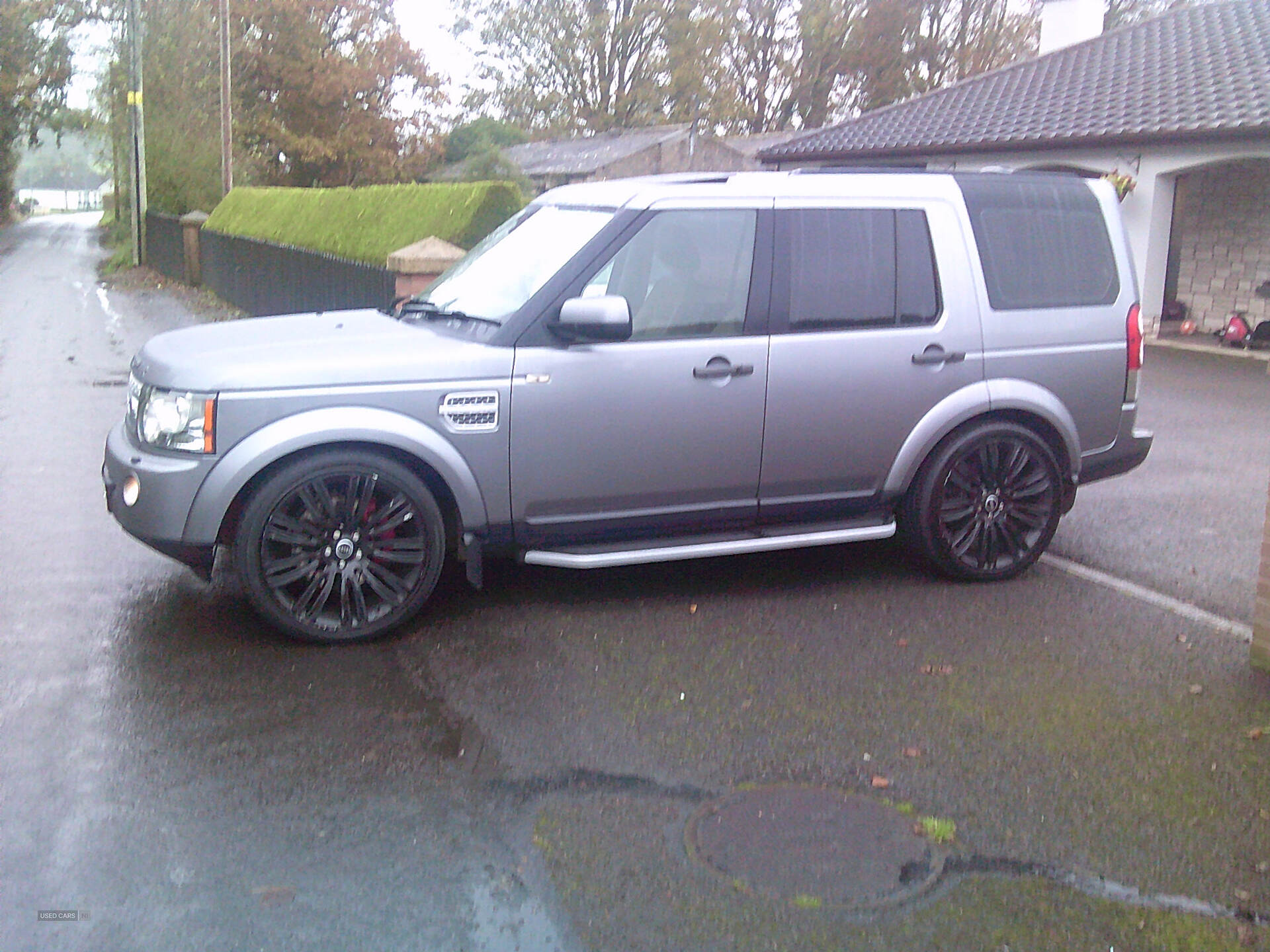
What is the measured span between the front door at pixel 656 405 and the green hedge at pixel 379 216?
8130 mm

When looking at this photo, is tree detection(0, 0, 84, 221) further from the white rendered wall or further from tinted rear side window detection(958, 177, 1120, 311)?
tinted rear side window detection(958, 177, 1120, 311)

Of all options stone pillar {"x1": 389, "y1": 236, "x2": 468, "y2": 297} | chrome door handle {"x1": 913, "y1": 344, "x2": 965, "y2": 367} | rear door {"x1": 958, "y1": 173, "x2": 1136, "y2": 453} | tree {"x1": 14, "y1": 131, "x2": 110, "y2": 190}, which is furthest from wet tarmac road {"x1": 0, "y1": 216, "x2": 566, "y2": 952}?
tree {"x1": 14, "y1": 131, "x2": 110, "y2": 190}

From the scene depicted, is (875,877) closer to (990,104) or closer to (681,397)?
(681,397)

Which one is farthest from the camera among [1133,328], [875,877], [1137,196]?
[1137,196]

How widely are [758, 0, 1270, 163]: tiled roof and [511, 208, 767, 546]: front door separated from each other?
14.0 m

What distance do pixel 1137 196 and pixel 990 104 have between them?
4.76m

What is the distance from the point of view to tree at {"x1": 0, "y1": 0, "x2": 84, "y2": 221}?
47.6 meters

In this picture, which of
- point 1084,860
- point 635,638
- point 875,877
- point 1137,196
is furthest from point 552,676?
point 1137,196

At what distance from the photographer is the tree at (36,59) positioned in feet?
156

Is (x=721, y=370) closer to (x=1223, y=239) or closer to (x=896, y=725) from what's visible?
(x=896, y=725)

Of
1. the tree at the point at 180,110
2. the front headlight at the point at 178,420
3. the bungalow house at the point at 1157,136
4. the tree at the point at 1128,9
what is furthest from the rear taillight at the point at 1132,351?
the tree at the point at 1128,9

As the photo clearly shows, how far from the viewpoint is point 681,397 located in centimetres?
599

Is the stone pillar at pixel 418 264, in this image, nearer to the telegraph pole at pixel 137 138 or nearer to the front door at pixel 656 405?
the front door at pixel 656 405

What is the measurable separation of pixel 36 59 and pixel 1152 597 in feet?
185
